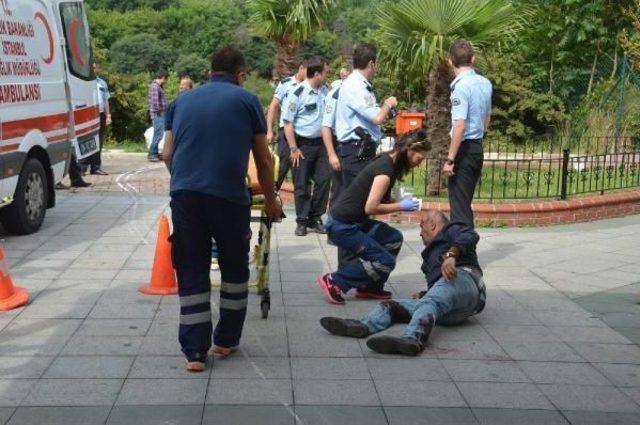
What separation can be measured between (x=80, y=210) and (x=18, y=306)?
4548 millimetres

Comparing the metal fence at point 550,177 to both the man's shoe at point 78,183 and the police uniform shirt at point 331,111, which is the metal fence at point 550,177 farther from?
the man's shoe at point 78,183

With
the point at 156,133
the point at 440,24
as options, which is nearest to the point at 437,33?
the point at 440,24

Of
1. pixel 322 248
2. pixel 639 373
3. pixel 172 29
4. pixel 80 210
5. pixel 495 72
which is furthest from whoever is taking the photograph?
pixel 172 29

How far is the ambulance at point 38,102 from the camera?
27.6 ft

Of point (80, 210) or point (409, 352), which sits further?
point (80, 210)

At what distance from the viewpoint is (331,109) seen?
8.10 metres

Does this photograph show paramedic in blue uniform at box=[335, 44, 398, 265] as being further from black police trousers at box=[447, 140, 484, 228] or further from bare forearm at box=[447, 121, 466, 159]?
black police trousers at box=[447, 140, 484, 228]

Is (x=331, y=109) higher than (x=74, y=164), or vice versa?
(x=331, y=109)

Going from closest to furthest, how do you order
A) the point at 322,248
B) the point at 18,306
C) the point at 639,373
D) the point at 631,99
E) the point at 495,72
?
1. the point at 639,373
2. the point at 18,306
3. the point at 322,248
4. the point at 631,99
5. the point at 495,72

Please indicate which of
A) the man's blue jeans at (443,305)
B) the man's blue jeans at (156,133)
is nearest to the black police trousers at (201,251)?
the man's blue jeans at (443,305)

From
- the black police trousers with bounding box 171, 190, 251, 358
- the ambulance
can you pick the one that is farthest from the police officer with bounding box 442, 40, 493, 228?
the ambulance

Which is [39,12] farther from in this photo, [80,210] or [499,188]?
[499,188]

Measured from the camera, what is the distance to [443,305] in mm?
5762

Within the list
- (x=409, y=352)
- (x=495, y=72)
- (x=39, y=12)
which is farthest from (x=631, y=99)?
(x=409, y=352)
